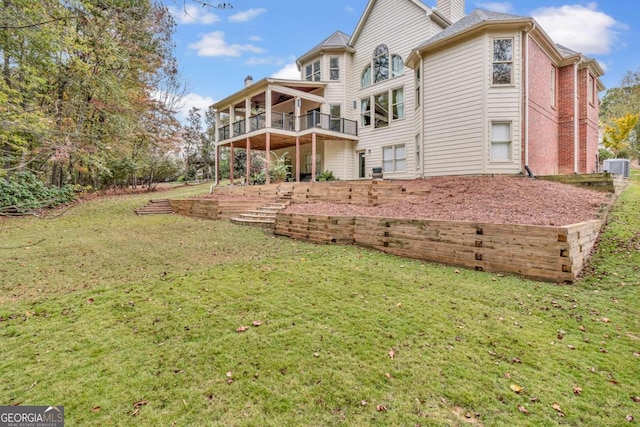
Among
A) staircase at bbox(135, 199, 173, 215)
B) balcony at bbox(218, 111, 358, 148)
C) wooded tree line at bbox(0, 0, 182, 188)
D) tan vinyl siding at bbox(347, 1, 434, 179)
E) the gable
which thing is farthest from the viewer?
balcony at bbox(218, 111, 358, 148)

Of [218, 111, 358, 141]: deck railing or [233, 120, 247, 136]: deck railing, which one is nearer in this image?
[218, 111, 358, 141]: deck railing

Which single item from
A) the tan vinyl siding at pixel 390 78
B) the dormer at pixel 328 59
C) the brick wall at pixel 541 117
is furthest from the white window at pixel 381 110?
the brick wall at pixel 541 117

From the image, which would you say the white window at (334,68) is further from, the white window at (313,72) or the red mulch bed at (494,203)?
the red mulch bed at (494,203)

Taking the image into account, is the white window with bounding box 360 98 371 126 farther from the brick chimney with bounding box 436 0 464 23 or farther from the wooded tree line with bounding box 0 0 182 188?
the wooded tree line with bounding box 0 0 182 188

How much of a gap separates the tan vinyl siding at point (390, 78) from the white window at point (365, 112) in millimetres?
201

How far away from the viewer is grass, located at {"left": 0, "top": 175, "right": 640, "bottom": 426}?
2252 millimetres

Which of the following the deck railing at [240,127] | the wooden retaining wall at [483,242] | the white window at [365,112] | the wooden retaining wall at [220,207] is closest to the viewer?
the wooden retaining wall at [483,242]

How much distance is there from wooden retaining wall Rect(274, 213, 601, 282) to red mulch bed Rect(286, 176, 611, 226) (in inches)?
25.3

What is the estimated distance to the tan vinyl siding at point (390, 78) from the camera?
14930 mm

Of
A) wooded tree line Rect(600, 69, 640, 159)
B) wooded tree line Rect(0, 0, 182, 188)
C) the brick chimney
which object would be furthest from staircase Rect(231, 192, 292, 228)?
wooded tree line Rect(600, 69, 640, 159)

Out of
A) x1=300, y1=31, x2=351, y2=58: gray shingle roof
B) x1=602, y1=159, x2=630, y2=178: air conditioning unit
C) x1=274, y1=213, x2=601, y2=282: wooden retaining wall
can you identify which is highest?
x1=300, y1=31, x2=351, y2=58: gray shingle roof

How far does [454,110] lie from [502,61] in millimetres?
2143

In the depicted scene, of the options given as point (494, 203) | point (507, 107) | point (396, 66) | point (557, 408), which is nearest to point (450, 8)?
point (396, 66)

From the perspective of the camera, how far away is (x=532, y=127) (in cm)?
1130
